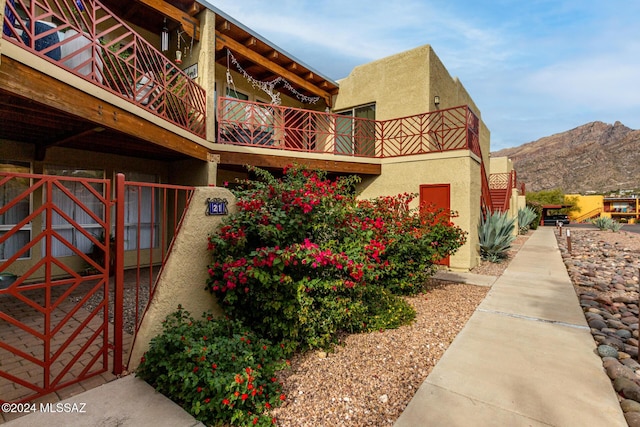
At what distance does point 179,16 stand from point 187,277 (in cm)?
646

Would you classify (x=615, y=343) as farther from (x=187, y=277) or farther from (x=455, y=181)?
(x=187, y=277)

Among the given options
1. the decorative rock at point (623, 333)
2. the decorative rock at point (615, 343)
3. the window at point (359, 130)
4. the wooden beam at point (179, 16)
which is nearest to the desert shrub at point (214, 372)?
the decorative rock at point (615, 343)

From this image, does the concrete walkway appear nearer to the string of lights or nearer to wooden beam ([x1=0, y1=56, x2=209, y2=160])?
wooden beam ([x1=0, y1=56, x2=209, y2=160])

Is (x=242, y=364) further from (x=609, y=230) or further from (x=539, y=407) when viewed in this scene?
(x=609, y=230)

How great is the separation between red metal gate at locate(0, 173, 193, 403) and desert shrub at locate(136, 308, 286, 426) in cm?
60

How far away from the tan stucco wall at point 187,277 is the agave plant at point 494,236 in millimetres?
7657

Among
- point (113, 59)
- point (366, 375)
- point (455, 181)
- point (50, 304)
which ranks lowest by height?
point (366, 375)

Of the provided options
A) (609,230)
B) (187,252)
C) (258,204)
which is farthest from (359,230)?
(609,230)

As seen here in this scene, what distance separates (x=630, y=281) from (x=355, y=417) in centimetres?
739

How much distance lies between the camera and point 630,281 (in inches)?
250

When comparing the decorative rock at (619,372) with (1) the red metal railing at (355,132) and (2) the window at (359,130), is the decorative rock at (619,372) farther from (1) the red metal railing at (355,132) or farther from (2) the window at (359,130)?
(2) the window at (359,130)

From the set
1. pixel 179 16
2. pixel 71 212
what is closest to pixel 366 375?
pixel 71 212

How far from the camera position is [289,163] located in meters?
7.99

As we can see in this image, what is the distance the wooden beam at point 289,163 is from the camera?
7.27m
